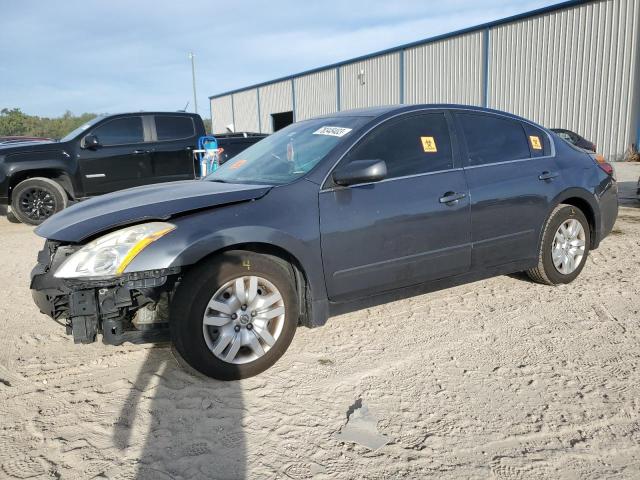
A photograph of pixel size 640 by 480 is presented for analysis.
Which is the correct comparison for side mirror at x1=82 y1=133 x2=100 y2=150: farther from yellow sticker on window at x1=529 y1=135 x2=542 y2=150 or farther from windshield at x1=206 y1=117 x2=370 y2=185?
yellow sticker on window at x1=529 y1=135 x2=542 y2=150

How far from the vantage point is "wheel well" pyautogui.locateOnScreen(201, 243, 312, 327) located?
307 centimetres

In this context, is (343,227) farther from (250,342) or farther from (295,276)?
(250,342)

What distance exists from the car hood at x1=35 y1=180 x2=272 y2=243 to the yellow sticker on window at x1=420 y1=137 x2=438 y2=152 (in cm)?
124

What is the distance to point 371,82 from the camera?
25.2 metres

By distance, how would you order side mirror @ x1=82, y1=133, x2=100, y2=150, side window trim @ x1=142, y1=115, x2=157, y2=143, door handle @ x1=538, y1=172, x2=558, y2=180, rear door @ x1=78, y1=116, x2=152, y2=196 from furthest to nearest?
side window trim @ x1=142, y1=115, x2=157, y2=143
rear door @ x1=78, y1=116, x2=152, y2=196
side mirror @ x1=82, y1=133, x2=100, y2=150
door handle @ x1=538, y1=172, x2=558, y2=180

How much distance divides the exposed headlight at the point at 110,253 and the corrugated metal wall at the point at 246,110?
34.5 m

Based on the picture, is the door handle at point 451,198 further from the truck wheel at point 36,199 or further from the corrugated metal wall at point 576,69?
the corrugated metal wall at point 576,69

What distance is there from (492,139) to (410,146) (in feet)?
2.80

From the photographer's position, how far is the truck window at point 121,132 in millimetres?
8688

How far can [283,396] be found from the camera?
2820mm

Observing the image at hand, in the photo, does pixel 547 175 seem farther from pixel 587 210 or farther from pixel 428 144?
pixel 428 144

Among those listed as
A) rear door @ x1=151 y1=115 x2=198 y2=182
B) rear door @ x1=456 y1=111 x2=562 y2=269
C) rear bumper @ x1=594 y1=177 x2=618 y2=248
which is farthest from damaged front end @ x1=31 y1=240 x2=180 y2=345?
rear door @ x1=151 y1=115 x2=198 y2=182

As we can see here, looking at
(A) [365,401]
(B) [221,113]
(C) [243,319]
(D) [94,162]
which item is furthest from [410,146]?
(B) [221,113]

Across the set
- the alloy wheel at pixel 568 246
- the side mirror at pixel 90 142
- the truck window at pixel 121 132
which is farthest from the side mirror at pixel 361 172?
the truck window at pixel 121 132
